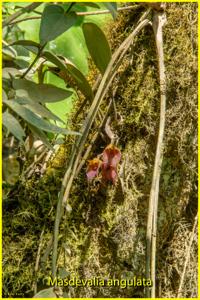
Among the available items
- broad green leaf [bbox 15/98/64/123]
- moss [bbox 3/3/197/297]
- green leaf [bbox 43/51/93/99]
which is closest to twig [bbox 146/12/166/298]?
moss [bbox 3/3/197/297]

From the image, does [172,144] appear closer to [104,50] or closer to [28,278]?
[104,50]

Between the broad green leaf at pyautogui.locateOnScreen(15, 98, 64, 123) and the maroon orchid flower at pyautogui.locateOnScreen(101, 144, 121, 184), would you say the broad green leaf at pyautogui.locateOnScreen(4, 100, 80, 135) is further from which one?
the maroon orchid flower at pyautogui.locateOnScreen(101, 144, 121, 184)

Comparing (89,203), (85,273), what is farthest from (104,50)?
(85,273)

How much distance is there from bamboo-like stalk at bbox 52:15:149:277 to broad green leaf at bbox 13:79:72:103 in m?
0.09

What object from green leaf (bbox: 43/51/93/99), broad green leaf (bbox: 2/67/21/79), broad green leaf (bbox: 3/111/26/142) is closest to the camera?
broad green leaf (bbox: 3/111/26/142)

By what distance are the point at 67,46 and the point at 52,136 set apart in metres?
0.21

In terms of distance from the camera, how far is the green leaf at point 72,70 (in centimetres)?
94

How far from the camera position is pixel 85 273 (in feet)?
3.31

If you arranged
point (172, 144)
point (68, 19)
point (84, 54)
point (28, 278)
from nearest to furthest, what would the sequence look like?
point (68, 19), point (28, 278), point (172, 144), point (84, 54)

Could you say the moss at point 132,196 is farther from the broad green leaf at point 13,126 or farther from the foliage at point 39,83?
the broad green leaf at point 13,126

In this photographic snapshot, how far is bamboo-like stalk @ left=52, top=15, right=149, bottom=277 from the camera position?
903 millimetres

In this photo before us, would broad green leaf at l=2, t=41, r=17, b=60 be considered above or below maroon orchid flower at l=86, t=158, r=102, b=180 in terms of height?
above

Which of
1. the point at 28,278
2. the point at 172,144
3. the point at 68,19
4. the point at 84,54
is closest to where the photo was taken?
the point at 68,19

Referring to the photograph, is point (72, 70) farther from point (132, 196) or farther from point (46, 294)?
point (46, 294)
